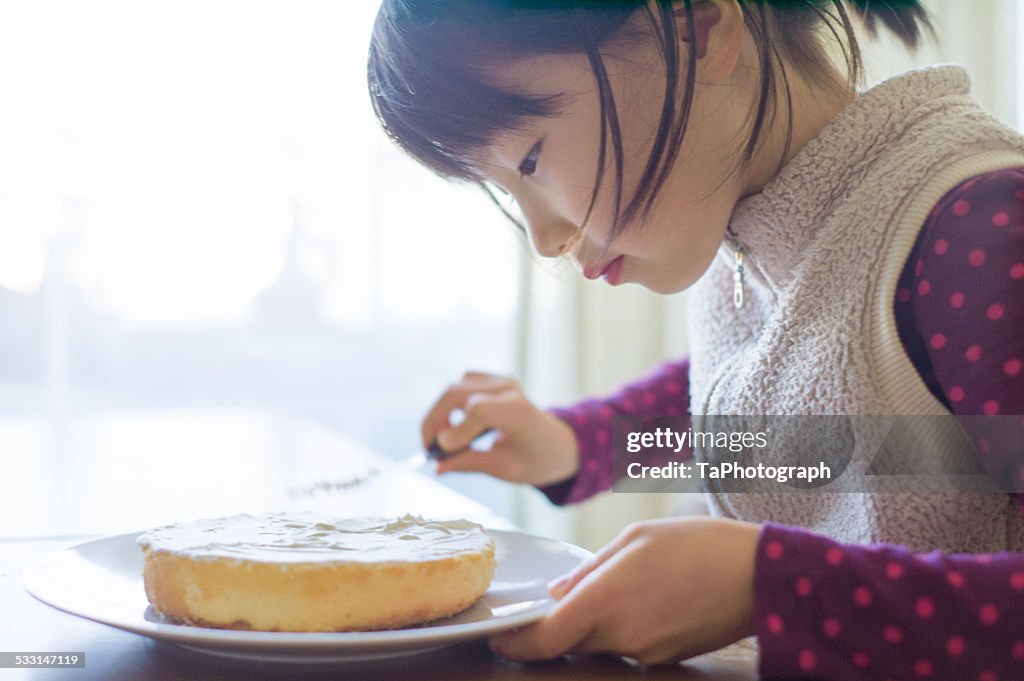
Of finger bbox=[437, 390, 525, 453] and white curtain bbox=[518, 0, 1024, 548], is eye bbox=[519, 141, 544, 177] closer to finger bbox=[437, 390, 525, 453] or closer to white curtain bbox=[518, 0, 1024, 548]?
finger bbox=[437, 390, 525, 453]

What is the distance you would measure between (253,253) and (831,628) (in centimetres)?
193

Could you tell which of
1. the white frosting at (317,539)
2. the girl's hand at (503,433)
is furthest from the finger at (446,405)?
the white frosting at (317,539)

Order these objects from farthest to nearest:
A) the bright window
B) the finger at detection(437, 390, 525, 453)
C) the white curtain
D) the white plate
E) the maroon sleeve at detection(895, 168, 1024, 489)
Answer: the white curtain, the bright window, the finger at detection(437, 390, 525, 453), the maroon sleeve at detection(895, 168, 1024, 489), the white plate

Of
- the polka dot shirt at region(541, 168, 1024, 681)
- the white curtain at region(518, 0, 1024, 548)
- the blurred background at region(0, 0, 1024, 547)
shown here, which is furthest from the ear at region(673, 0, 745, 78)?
the white curtain at region(518, 0, 1024, 548)

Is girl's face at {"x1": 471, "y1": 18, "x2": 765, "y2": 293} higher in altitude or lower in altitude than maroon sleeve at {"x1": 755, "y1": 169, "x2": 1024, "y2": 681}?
higher

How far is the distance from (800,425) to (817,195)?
161mm

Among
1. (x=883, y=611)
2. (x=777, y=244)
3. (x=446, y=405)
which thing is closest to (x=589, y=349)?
(x=446, y=405)

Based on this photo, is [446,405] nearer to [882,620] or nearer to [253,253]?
[882,620]

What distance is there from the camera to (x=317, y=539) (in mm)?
507

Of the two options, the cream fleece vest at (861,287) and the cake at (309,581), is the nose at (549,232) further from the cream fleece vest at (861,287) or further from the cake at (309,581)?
the cake at (309,581)

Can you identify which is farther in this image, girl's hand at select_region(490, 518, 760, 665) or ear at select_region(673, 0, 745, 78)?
ear at select_region(673, 0, 745, 78)

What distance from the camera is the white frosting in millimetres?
462

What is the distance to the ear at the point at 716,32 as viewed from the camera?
0.69 metres

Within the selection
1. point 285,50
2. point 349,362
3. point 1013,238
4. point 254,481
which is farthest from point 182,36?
point 1013,238
